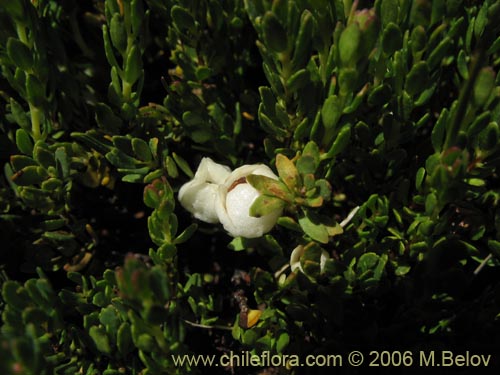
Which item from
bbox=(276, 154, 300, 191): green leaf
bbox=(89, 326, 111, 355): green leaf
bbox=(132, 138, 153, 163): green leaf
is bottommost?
bbox=(89, 326, 111, 355): green leaf

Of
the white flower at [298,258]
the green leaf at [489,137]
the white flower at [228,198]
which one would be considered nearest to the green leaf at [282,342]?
the white flower at [298,258]

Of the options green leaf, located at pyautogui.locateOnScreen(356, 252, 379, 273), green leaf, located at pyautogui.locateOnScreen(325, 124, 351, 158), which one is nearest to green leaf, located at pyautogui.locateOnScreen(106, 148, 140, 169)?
green leaf, located at pyautogui.locateOnScreen(325, 124, 351, 158)

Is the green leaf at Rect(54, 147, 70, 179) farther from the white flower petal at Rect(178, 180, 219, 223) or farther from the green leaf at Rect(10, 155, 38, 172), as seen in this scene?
the white flower petal at Rect(178, 180, 219, 223)

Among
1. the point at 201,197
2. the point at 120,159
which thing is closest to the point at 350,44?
the point at 201,197

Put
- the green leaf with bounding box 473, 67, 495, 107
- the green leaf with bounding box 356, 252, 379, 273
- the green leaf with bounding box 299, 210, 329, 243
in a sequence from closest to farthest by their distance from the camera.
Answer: the green leaf with bounding box 473, 67, 495, 107 < the green leaf with bounding box 299, 210, 329, 243 < the green leaf with bounding box 356, 252, 379, 273

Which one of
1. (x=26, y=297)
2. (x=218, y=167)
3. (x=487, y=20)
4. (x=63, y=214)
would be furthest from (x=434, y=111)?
(x=26, y=297)

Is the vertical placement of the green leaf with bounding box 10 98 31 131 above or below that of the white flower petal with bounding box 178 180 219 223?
above

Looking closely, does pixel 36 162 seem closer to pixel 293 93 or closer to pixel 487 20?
pixel 293 93
